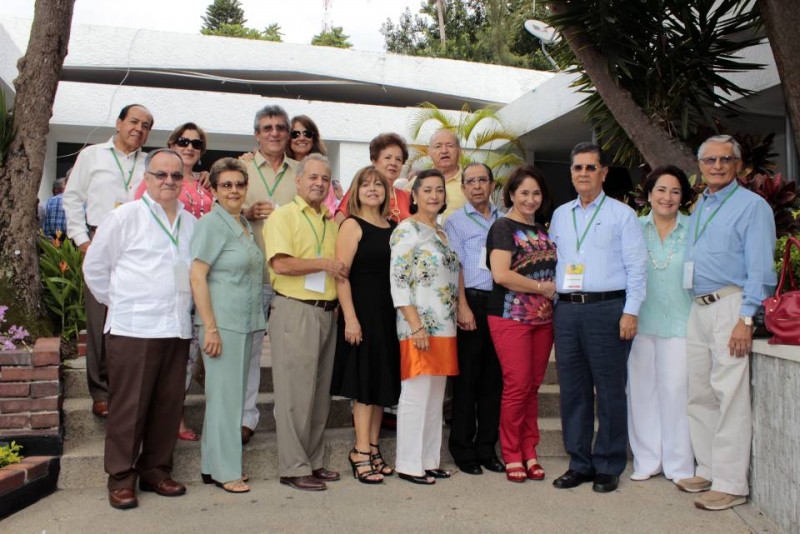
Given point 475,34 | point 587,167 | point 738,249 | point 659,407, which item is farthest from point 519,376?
point 475,34

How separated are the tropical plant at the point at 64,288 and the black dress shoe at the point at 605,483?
3342mm

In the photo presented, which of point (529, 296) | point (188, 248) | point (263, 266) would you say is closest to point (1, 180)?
point (188, 248)

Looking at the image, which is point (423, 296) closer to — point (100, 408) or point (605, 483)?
point (605, 483)

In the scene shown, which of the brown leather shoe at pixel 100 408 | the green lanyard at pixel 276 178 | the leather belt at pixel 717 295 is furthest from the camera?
the green lanyard at pixel 276 178

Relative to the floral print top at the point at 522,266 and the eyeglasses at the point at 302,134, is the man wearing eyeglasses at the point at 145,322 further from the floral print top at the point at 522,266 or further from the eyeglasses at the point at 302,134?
the floral print top at the point at 522,266

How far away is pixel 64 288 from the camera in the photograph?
4973 millimetres

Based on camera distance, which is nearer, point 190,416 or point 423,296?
point 423,296

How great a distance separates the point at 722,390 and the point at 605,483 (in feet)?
2.66

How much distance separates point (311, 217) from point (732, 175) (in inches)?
90.5

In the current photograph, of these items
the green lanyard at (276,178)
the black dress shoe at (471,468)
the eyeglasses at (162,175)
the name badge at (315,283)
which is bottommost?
the black dress shoe at (471,468)

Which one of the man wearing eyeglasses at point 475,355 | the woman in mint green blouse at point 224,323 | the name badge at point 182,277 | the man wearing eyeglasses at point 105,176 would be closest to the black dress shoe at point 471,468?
the man wearing eyeglasses at point 475,355

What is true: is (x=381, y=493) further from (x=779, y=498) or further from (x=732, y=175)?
(x=732, y=175)

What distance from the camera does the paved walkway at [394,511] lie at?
3623 millimetres

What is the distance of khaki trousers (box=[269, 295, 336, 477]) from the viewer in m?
4.07
